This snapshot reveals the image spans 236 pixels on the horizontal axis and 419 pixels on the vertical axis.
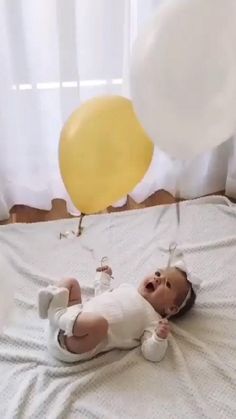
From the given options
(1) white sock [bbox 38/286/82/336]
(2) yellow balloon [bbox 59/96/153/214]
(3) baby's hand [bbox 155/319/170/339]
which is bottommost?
(3) baby's hand [bbox 155/319/170/339]

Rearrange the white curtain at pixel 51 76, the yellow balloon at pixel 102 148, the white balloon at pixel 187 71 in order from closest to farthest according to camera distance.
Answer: the white balloon at pixel 187 71 < the yellow balloon at pixel 102 148 < the white curtain at pixel 51 76

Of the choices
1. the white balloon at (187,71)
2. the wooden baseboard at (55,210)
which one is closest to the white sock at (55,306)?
the white balloon at (187,71)

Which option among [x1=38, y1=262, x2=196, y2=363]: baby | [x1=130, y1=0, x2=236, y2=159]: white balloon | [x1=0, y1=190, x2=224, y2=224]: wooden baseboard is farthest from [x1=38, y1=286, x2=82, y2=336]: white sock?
[x1=0, y1=190, x2=224, y2=224]: wooden baseboard

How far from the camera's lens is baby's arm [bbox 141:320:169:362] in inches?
55.8

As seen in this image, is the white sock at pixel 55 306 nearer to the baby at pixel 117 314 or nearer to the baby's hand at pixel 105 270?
the baby at pixel 117 314

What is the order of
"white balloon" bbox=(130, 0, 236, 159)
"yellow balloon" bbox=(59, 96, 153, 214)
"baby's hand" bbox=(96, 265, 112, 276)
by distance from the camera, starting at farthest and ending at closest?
"baby's hand" bbox=(96, 265, 112, 276) → "yellow balloon" bbox=(59, 96, 153, 214) → "white balloon" bbox=(130, 0, 236, 159)

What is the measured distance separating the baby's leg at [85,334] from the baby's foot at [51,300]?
0.06 m

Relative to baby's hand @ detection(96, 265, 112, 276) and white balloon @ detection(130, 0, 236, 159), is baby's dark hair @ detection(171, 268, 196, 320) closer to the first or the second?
baby's hand @ detection(96, 265, 112, 276)

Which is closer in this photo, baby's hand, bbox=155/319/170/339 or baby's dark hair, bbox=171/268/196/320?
baby's hand, bbox=155/319/170/339

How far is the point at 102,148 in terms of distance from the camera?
4.85 feet

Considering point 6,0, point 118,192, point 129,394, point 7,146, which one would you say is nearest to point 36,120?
point 7,146

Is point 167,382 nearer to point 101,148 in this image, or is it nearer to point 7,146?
point 101,148

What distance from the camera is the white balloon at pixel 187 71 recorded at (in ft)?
3.88

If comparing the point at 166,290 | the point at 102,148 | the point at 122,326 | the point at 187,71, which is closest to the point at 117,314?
the point at 122,326
